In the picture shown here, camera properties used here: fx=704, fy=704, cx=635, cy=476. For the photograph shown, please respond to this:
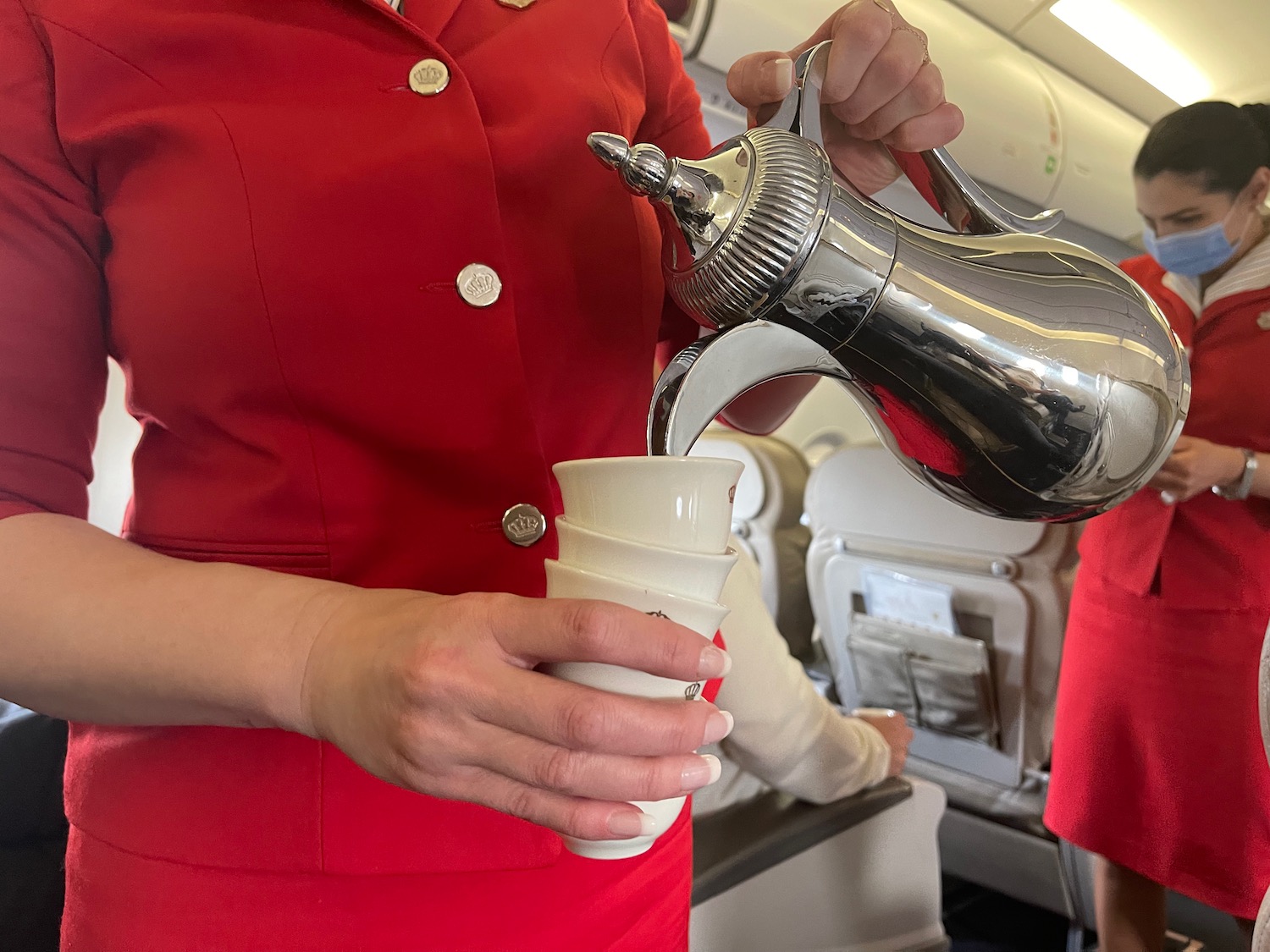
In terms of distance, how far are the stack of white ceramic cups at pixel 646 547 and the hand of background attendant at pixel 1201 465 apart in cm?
63

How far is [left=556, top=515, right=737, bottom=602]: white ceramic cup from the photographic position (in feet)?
0.77

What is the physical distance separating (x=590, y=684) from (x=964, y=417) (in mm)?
199

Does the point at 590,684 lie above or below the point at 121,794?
above

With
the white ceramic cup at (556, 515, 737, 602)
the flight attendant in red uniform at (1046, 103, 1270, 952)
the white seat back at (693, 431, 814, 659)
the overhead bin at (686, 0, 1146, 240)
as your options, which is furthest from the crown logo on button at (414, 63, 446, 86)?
the white seat back at (693, 431, 814, 659)

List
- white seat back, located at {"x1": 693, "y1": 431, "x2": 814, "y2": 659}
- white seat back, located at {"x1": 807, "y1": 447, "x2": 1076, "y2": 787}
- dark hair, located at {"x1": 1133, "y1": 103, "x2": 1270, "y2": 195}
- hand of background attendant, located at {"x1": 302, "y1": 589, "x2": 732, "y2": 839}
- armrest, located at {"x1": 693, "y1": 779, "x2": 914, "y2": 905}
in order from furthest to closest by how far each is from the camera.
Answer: white seat back, located at {"x1": 693, "y1": 431, "x2": 814, "y2": 659} < white seat back, located at {"x1": 807, "y1": 447, "x2": 1076, "y2": 787} < armrest, located at {"x1": 693, "y1": 779, "x2": 914, "y2": 905} < dark hair, located at {"x1": 1133, "y1": 103, "x2": 1270, "y2": 195} < hand of background attendant, located at {"x1": 302, "y1": 589, "x2": 732, "y2": 839}

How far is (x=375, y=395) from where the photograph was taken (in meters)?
0.36

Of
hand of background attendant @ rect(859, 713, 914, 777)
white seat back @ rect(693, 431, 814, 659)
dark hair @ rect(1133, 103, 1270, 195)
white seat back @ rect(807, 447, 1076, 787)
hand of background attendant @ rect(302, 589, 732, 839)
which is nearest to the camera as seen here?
hand of background attendant @ rect(302, 589, 732, 839)

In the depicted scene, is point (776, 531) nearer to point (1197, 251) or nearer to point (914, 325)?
point (1197, 251)

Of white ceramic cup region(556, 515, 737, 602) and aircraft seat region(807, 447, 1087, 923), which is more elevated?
white ceramic cup region(556, 515, 737, 602)

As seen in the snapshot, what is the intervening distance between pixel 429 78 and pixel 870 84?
0.21 meters

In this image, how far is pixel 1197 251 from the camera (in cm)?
69

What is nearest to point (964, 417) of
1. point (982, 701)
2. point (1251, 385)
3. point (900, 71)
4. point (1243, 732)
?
point (900, 71)

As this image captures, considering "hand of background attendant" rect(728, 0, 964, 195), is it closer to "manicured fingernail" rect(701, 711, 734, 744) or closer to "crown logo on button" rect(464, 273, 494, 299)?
"crown logo on button" rect(464, 273, 494, 299)

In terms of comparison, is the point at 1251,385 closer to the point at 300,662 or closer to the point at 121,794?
the point at 300,662
